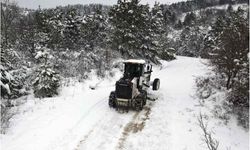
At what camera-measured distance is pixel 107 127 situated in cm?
1201

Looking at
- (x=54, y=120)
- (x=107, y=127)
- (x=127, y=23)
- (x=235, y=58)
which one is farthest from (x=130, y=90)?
(x=127, y=23)

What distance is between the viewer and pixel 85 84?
64.7ft

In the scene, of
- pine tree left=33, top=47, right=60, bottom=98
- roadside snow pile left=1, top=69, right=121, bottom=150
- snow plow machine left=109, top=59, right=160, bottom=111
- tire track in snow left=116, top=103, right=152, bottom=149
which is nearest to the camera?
roadside snow pile left=1, top=69, right=121, bottom=150

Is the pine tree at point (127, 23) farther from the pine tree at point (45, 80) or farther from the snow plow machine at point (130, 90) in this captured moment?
the snow plow machine at point (130, 90)

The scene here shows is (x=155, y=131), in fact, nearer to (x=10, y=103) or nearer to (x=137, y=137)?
(x=137, y=137)

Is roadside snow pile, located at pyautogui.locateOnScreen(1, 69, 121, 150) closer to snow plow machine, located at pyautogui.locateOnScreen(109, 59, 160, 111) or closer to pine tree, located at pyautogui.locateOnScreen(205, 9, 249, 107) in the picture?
snow plow machine, located at pyautogui.locateOnScreen(109, 59, 160, 111)

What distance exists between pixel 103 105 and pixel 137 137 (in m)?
4.35

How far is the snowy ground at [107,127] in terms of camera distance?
10234 mm

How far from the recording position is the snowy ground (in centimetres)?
1023

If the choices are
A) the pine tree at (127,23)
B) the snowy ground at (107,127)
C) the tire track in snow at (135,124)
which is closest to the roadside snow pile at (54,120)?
the snowy ground at (107,127)

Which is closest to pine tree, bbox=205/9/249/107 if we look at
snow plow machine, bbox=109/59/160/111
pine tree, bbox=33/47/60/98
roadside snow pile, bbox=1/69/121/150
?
snow plow machine, bbox=109/59/160/111

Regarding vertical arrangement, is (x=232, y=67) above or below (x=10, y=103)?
above

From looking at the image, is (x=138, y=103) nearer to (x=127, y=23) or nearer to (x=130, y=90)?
(x=130, y=90)

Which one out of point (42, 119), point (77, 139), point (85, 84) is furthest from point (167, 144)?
point (85, 84)
